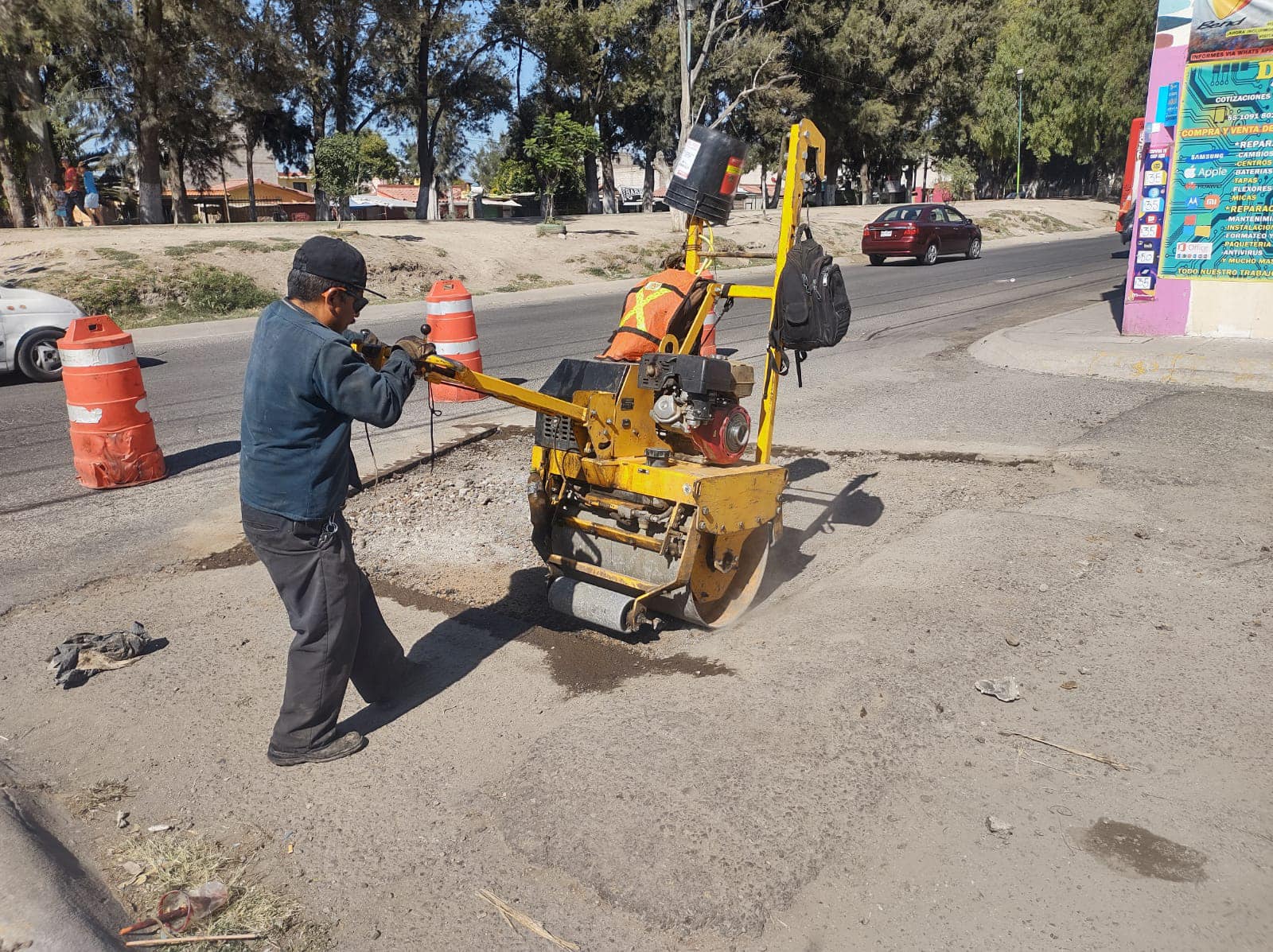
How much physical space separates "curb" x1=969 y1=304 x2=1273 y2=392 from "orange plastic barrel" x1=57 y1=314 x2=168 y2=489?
28.3 ft

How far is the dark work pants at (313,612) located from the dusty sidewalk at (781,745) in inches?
7.3

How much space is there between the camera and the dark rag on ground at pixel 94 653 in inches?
170

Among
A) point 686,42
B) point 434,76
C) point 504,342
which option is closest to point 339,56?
point 434,76

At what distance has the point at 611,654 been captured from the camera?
15.0 ft

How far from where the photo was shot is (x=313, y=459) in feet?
11.3

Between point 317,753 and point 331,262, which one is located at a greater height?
point 331,262

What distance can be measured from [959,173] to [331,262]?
56802mm

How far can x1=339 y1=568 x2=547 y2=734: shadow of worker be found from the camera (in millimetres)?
4066

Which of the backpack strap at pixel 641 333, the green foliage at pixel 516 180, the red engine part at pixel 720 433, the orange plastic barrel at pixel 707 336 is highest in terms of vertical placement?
the green foliage at pixel 516 180

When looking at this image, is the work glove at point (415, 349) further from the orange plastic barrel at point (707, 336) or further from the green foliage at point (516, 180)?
the green foliage at point (516, 180)

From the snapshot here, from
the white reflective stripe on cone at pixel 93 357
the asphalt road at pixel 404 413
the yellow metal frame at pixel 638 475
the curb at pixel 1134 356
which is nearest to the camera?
the yellow metal frame at pixel 638 475

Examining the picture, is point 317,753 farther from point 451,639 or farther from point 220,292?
point 220,292

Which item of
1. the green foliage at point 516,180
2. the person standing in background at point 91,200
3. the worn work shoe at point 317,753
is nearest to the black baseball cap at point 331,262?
the worn work shoe at point 317,753

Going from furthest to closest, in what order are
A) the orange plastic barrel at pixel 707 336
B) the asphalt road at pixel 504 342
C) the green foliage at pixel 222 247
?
the green foliage at pixel 222 247
the asphalt road at pixel 504 342
the orange plastic barrel at pixel 707 336
